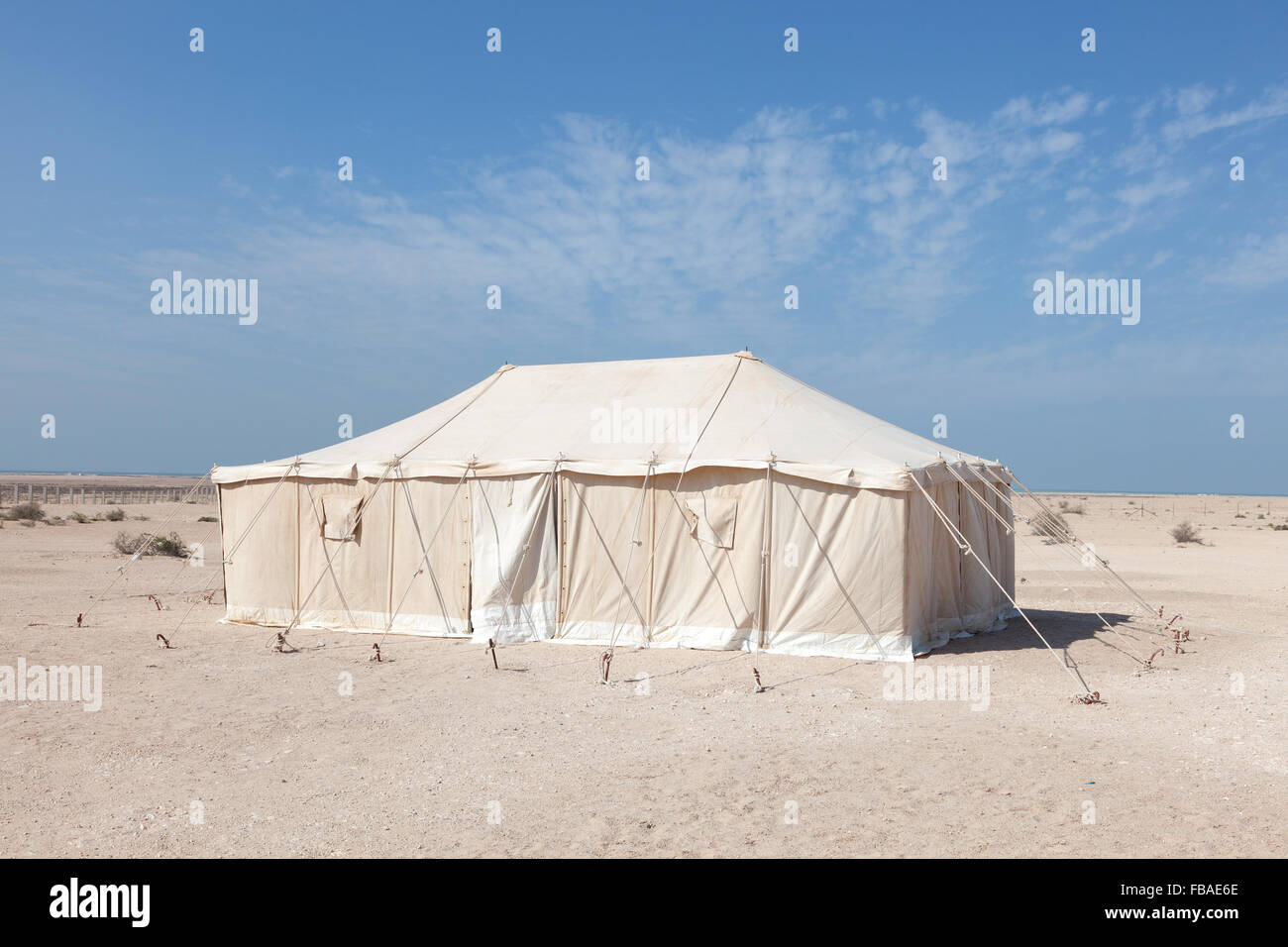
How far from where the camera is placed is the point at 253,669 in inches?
359

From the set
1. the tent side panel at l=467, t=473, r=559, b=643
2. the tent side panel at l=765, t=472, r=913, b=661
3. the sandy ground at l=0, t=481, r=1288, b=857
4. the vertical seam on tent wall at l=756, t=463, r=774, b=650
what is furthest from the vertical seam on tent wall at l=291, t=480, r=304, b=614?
the tent side panel at l=765, t=472, r=913, b=661

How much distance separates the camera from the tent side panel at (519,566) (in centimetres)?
1072

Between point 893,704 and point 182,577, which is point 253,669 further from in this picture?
point 182,577

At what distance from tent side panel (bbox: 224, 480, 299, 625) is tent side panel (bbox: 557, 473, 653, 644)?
372 cm

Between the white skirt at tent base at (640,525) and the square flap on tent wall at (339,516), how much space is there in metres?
0.02

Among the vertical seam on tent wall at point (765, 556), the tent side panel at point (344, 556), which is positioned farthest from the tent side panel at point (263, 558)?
the vertical seam on tent wall at point (765, 556)

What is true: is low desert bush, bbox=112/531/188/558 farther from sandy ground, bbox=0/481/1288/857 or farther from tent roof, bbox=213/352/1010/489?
tent roof, bbox=213/352/1010/489

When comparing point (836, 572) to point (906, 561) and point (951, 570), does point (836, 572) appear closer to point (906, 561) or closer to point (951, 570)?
point (906, 561)

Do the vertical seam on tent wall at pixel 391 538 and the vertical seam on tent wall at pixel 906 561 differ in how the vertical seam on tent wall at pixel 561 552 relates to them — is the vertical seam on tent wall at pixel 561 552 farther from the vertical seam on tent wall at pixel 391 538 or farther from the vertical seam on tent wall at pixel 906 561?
the vertical seam on tent wall at pixel 906 561

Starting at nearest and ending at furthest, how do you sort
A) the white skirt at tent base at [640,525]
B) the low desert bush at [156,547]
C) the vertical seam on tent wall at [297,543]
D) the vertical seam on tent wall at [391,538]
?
the white skirt at tent base at [640,525], the vertical seam on tent wall at [391,538], the vertical seam on tent wall at [297,543], the low desert bush at [156,547]

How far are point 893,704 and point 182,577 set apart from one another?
14.0 metres

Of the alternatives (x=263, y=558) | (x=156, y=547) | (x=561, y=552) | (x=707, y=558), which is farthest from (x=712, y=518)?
(x=156, y=547)

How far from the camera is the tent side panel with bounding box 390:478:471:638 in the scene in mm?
10992
